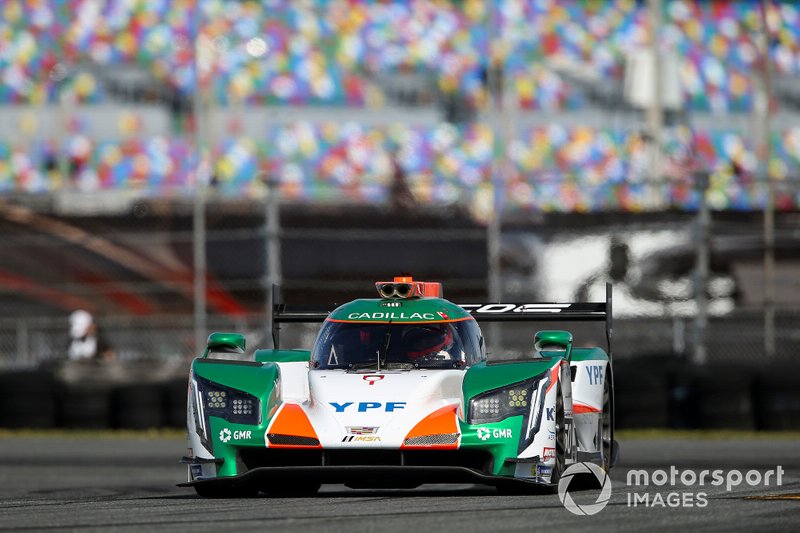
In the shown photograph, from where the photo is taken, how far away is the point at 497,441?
8555 millimetres

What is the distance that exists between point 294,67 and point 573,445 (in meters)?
19.9

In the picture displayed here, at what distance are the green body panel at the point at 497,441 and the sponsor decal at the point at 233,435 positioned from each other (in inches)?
44.3

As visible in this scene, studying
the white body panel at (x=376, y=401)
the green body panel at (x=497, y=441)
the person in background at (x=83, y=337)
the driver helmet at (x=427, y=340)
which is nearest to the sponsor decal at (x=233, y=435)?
the white body panel at (x=376, y=401)

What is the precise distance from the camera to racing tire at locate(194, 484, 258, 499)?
9039 mm

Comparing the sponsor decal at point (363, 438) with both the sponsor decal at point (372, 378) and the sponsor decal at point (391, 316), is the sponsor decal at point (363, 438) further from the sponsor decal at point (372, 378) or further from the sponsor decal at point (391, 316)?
the sponsor decal at point (391, 316)

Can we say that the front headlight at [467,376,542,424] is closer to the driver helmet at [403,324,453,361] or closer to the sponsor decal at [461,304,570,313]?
the driver helmet at [403,324,453,361]

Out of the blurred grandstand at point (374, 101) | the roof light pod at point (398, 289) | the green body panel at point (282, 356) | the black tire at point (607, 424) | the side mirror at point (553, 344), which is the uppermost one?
the blurred grandstand at point (374, 101)

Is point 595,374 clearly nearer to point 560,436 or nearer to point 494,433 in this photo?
point 560,436

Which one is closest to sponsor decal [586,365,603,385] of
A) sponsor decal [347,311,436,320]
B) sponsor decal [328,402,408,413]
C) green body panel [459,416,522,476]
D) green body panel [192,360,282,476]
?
sponsor decal [347,311,436,320]

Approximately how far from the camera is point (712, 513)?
7695 millimetres

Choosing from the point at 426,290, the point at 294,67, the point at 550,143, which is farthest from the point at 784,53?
the point at 426,290

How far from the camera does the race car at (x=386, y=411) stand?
27.8 ft

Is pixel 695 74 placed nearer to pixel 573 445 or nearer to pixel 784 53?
pixel 784 53

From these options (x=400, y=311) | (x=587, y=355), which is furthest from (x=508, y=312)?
(x=400, y=311)
